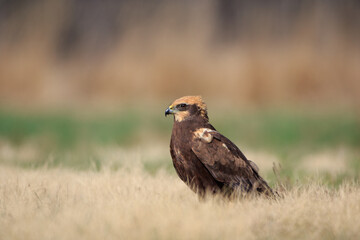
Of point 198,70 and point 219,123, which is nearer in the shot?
point 219,123

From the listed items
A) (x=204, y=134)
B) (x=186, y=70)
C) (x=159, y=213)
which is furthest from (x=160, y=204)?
(x=186, y=70)

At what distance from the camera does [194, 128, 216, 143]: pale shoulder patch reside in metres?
5.55

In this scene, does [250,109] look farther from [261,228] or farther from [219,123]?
[261,228]

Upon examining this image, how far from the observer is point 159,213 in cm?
458

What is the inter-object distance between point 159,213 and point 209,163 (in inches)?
43.7

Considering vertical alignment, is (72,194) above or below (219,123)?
below

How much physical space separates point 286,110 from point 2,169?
10259 mm

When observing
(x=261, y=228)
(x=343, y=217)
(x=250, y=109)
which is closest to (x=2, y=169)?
(x=261, y=228)

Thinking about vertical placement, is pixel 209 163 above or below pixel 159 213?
above

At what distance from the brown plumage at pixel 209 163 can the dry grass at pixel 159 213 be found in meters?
0.24

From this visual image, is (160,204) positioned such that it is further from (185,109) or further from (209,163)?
(185,109)

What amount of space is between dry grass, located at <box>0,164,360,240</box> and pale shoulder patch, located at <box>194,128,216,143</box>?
663mm

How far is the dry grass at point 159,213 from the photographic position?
4277mm

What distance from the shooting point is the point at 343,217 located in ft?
15.8
